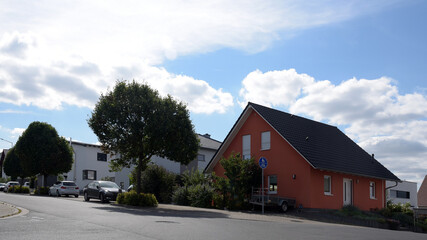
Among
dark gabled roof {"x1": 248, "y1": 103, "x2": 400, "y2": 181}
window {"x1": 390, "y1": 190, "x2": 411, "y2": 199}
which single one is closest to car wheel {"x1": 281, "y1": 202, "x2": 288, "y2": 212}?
dark gabled roof {"x1": 248, "y1": 103, "x2": 400, "y2": 181}

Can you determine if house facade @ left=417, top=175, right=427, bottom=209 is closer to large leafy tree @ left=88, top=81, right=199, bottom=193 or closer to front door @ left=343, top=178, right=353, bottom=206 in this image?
front door @ left=343, top=178, right=353, bottom=206

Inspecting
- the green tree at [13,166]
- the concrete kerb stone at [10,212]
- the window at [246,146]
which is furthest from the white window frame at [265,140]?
the green tree at [13,166]

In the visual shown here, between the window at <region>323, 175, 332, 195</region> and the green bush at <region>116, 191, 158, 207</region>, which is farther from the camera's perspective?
the window at <region>323, 175, 332, 195</region>

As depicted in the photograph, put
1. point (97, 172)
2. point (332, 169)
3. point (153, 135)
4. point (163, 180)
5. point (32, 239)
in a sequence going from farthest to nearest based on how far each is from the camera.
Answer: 1. point (97, 172)
2. point (163, 180)
3. point (332, 169)
4. point (153, 135)
5. point (32, 239)

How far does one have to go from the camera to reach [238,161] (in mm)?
27203

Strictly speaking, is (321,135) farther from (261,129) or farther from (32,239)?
(32,239)

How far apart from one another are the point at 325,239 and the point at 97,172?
49.7 m

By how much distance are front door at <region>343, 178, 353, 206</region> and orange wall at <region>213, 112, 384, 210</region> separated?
28cm

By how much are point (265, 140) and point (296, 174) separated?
12.1 ft

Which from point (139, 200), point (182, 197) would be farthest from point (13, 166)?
point (139, 200)

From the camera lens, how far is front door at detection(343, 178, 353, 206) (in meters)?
29.1

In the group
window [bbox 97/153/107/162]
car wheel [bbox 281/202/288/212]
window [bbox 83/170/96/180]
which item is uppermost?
window [bbox 97/153/107/162]

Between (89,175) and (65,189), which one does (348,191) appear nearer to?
(65,189)

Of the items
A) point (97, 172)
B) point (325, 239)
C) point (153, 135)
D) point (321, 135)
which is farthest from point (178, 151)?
point (97, 172)
